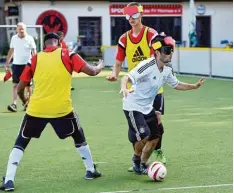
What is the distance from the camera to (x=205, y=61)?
24016 mm

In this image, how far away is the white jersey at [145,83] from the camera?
7.61 metres

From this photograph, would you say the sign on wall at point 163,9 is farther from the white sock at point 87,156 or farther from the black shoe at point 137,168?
the white sock at point 87,156

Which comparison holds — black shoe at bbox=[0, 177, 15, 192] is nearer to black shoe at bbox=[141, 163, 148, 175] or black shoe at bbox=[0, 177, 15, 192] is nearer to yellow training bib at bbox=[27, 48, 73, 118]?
yellow training bib at bbox=[27, 48, 73, 118]

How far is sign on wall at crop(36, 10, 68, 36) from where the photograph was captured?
41000 mm

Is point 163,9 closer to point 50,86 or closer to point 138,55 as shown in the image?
point 138,55

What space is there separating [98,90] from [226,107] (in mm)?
5741

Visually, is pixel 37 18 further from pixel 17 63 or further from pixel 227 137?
pixel 227 137

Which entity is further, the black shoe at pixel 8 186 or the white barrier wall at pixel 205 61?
the white barrier wall at pixel 205 61

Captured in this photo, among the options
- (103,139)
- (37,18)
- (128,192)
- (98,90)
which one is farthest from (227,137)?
(37,18)

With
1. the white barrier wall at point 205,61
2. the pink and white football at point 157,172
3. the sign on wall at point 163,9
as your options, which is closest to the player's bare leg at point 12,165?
the pink and white football at point 157,172

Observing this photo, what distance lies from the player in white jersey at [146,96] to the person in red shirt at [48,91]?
0.53m

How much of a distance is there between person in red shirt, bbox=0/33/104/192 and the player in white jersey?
532mm

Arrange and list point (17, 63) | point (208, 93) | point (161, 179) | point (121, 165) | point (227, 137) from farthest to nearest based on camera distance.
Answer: point (208, 93)
point (17, 63)
point (227, 137)
point (121, 165)
point (161, 179)

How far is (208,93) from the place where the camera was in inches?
725
